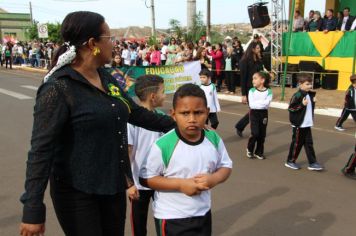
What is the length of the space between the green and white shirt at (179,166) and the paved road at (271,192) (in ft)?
6.11

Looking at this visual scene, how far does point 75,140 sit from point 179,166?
23.9 inches

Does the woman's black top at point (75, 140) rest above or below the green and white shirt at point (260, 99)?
above

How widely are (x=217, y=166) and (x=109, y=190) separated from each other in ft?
2.21

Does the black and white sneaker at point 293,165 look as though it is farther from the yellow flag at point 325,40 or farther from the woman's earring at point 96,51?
the yellow flag at point 325,40

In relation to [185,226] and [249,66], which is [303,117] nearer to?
[249,66]

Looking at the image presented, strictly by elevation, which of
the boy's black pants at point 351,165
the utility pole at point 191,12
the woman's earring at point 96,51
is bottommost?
the boy's black pants at point 351,165

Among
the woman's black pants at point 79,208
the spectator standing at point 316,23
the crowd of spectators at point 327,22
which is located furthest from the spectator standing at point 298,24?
the woman's black pants at point 79,208

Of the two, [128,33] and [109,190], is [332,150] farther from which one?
[128,33]

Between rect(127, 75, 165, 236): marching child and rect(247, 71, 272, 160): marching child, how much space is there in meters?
3.67

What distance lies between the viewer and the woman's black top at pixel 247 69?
8516 mm

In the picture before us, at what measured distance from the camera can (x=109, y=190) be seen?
2268 millimetres

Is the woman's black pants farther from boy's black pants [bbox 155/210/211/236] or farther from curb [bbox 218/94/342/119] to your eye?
curb [bbox 218/94/342/119]

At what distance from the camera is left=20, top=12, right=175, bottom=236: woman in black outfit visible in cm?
206

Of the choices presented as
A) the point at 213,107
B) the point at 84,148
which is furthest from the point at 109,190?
the point at 213,107
